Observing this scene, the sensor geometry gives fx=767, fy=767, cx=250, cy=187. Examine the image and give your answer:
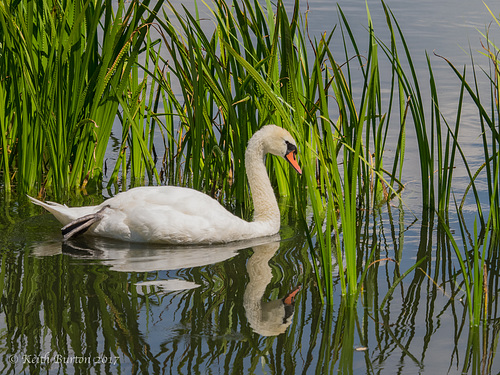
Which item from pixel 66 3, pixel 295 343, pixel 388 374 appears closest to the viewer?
pixel 388 374

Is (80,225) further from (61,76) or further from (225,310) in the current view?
(225,310)

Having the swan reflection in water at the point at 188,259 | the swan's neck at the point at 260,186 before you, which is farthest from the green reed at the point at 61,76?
the swan's neck at the point at 260,186

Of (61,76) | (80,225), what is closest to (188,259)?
(80,225)

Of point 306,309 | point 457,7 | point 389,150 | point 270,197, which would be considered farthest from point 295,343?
point 457,7

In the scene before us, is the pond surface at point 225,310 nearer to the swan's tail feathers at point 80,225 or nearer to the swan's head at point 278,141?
the swan's tail feathers at point 80,225

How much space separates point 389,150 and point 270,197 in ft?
5.80

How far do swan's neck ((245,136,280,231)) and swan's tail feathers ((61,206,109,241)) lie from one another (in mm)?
1216

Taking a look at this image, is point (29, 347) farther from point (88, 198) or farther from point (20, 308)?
point (88, 198)

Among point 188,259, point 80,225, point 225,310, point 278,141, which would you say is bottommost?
point 225,310

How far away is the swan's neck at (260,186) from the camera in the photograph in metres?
5.94

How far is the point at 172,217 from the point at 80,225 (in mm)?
661

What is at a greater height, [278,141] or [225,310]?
[278,141]

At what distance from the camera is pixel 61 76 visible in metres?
5.76

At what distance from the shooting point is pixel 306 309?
428cm
